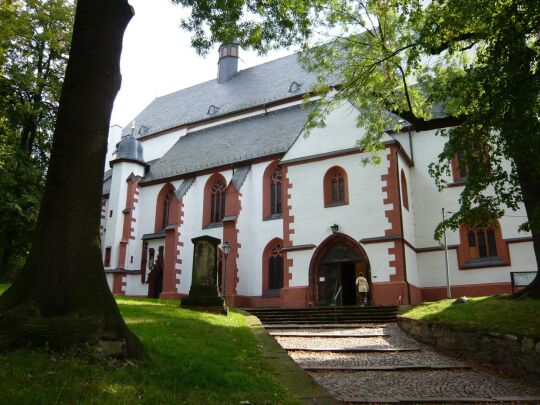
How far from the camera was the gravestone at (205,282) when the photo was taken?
1480 centimetres

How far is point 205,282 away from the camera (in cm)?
1545

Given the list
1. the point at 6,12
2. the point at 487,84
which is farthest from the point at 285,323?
the point at 6,12

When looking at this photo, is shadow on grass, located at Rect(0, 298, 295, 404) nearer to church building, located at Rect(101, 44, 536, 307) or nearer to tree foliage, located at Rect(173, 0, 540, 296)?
tree foliage, located at Rect(173, 0, 540, 296)

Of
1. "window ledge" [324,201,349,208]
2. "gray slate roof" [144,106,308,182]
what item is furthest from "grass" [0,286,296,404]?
"gray slate roof" [144,106,308,182]

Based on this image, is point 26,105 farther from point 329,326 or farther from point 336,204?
point 329,326

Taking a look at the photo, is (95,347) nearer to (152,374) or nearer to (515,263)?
(152,374)

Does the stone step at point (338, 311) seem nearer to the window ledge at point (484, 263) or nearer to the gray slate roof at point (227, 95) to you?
the window ledge at point (484, 263)

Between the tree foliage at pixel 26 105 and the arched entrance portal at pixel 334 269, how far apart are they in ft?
38.8

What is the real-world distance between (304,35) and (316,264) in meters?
11.1

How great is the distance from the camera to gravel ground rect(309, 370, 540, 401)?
6.57 m

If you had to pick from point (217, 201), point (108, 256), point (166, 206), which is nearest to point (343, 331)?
point (217, 201)

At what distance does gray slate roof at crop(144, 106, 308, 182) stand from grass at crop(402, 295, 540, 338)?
574 inches

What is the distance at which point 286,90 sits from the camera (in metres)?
31.6

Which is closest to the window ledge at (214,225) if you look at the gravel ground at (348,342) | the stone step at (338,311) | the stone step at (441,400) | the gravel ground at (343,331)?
the stone step at (338,311)
